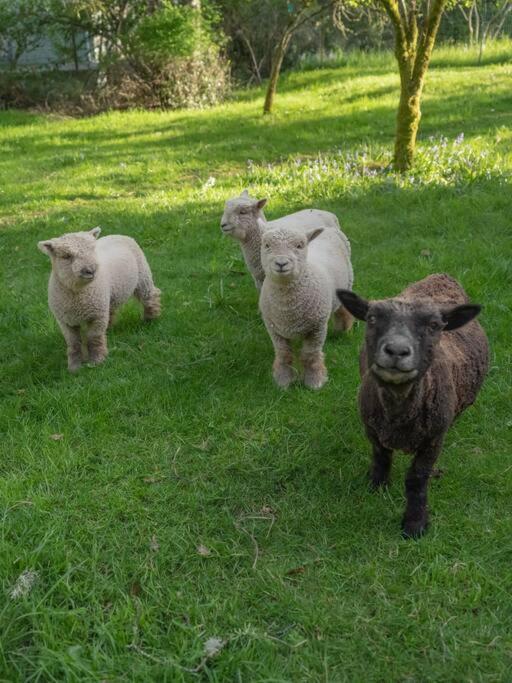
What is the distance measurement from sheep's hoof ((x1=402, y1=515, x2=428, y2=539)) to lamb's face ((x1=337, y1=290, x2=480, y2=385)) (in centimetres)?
87

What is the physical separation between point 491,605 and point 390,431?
0.92 meters

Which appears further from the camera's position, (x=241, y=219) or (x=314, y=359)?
(x=241, y=219)

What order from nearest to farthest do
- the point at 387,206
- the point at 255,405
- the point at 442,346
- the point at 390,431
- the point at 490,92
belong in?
1. the point at 390,431
2. the point at 442,346
3. the point at 255,405
4. the point at 387,206
5. the point at 490,92

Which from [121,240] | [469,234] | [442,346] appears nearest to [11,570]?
[442,346]

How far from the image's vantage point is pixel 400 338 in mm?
2879

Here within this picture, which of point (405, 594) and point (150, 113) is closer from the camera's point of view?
point (405, 594)

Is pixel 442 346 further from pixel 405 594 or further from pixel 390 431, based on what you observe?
pixel 405 594

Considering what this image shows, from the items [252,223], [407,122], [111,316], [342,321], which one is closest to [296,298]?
[342,321]

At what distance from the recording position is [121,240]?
19.4 feet

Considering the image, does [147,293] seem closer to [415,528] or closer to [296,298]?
[296,298]

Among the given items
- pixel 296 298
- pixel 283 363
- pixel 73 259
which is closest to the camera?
pixel 296 298

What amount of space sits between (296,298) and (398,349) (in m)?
1.82

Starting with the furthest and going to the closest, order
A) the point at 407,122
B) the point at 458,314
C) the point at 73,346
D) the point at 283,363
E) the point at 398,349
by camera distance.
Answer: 1. the point at 407,122
2. the point at 73,346
3. the point at 283,363
4. the point at 458,314
5. the point at 398,349

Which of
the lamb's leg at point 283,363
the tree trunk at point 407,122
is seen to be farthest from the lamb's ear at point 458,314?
the tree trunk at point 407,122
